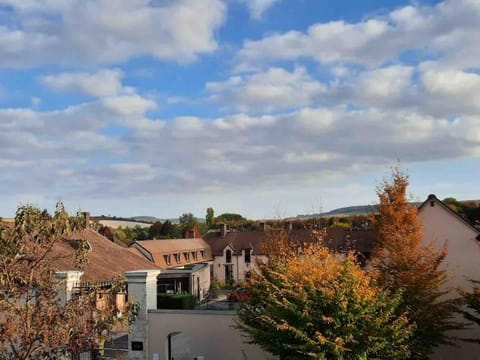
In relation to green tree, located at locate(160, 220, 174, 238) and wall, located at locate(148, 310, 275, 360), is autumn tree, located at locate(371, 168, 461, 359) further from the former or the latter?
green tree, located at locate(160, 220, 174, 238)

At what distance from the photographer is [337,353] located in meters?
10.7

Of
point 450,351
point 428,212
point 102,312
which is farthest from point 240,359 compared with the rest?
point 428,212

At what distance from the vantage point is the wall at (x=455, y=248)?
54.1 feet

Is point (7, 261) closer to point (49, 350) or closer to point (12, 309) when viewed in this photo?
point (12, 309)

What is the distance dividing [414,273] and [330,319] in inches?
201

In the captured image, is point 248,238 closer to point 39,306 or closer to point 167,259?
point 167,259

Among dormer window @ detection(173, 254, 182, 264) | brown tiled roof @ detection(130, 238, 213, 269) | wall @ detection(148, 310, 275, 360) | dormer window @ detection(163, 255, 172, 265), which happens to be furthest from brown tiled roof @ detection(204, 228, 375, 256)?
wall @ detection(148, 310, 275, 360)

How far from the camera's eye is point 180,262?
2069 inches

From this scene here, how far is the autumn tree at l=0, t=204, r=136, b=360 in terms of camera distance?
8.80 meters

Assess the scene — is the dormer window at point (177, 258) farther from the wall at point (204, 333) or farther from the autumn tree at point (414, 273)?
the wall at point (204, 333)

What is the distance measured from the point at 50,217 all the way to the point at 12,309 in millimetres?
1783

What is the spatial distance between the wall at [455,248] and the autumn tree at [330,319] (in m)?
5.59

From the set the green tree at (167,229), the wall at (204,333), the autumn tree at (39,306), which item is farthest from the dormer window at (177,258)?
the autumn tree at (39,306)

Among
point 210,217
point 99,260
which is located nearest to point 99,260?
point 99,260
